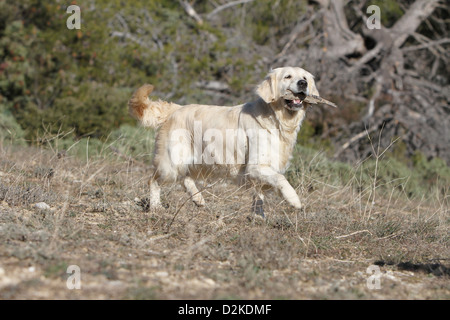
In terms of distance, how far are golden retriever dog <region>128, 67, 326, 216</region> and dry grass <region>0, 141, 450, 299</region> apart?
28cm

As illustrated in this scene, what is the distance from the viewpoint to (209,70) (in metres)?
12.6

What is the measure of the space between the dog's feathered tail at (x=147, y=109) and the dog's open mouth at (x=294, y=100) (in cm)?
146

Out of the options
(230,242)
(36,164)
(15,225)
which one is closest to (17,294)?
(15,225)

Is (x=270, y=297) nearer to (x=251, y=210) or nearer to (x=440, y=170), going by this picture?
(x=251, y=210)

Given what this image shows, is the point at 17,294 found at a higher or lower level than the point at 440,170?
lower

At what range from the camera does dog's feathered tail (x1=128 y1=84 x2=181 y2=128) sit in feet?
20.0

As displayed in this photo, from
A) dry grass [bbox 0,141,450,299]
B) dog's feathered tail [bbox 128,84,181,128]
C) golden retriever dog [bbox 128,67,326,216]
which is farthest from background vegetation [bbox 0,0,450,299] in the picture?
dog's feathered tail [bbox 128,84,181,128]

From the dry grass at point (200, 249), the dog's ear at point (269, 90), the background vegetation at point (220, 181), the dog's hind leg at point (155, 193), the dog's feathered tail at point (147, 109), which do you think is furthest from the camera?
the dog's feathered tail at point (147, 109)

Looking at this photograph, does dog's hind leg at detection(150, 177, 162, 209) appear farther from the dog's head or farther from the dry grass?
the dog's head

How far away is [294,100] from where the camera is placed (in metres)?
5.38

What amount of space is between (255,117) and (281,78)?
1.48ft

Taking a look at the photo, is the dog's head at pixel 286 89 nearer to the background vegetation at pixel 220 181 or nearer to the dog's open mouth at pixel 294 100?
the dog's open mouth at pixel 294 100

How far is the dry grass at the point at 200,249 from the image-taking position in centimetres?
342

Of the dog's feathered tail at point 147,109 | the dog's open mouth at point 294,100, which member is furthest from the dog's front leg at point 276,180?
the dog's feathered tail at point 147,109
